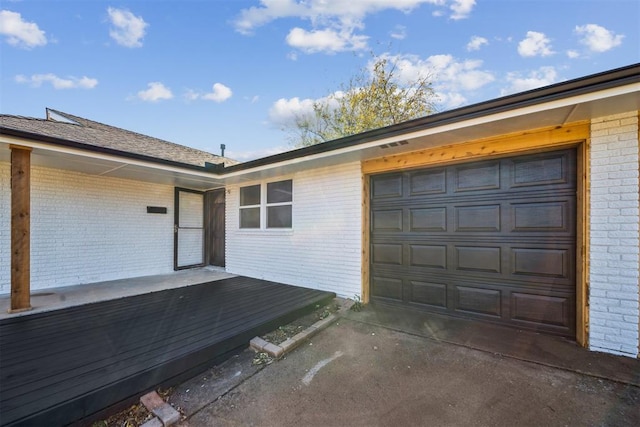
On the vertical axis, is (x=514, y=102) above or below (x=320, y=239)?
above

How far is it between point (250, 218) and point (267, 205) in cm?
73

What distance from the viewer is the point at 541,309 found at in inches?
126

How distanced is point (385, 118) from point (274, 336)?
1168 centimetres

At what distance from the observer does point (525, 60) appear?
20.6 ft

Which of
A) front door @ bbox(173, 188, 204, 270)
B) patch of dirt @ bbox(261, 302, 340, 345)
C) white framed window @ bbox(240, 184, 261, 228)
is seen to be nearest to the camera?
patch of dirt @ bbox(261, 302, 340, 345)

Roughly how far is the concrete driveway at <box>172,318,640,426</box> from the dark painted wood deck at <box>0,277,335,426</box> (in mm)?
296

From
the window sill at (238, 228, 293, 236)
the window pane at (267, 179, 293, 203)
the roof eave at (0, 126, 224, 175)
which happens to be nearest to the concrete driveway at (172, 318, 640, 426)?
the window sill at (238, 228, 293, 236)

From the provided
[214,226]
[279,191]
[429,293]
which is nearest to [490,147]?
[429,293]

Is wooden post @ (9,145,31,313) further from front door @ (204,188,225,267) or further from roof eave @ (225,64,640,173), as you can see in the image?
roof eave @ (225,64,640,173)

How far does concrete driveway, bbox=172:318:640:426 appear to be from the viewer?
6.33 ft

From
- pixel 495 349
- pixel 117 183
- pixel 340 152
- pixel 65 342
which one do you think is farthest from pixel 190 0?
pixel 495 349

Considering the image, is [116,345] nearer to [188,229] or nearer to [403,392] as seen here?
[403,392]

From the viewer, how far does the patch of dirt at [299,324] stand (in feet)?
10.5

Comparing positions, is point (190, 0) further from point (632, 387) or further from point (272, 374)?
point (632, 387)
